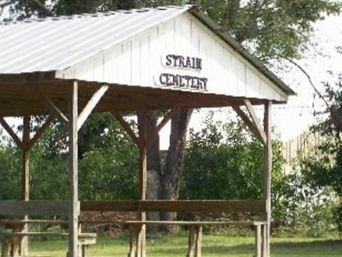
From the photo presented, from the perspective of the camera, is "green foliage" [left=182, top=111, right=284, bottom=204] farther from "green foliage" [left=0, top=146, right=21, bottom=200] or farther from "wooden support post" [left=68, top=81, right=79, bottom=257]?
"wooden support post" [left=68, top=81, right=79, bottom=257]

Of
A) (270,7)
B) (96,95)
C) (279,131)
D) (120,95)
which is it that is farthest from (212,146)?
(96,95)

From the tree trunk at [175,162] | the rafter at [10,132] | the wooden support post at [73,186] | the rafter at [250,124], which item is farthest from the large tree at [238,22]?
the wooden support post at [73,186]

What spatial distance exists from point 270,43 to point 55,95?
13.9 meters

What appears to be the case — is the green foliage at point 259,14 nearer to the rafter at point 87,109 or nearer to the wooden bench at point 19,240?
the wooden bench at point 19,240

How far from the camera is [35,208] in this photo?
1512 cm

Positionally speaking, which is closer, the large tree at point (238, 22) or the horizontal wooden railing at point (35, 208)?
the horizontal wooden railing at point (35, 208)

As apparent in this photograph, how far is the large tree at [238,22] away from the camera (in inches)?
1209

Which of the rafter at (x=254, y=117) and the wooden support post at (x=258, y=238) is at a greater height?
the rafter at (x=254, y=117)

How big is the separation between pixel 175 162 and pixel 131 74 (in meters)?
16.0

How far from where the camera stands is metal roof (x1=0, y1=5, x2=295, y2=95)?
14797 millimetres

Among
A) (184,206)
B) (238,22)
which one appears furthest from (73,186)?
(238,22)

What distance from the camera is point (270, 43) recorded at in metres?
31.2

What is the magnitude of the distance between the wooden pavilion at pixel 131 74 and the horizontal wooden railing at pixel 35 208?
0.05ft

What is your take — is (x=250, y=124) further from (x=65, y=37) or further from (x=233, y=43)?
(x=65, y=37)
